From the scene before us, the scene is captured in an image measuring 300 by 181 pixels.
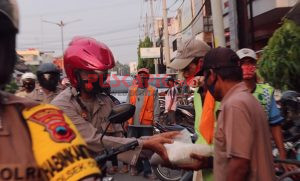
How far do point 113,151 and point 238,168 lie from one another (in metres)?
0.74

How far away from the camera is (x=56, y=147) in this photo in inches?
51.0

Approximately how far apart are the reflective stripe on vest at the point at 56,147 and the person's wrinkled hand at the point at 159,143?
4.00 ft

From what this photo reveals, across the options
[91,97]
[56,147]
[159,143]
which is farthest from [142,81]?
[56,147]

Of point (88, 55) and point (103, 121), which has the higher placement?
point (88, 55)

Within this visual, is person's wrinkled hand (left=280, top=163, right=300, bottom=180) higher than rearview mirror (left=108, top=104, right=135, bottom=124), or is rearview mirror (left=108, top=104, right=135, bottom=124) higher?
rearview mirror (left=108, top=104, right=135, bottom=124)

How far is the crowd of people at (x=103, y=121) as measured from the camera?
1.30 metres

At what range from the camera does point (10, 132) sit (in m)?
1.31

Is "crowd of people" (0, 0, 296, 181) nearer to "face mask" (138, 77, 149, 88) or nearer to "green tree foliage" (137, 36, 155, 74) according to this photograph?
"face mask" (138, 77, 149, 88)

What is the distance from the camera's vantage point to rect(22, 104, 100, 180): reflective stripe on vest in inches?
50.2

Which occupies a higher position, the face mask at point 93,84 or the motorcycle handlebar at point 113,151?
the face mask at point 93,84

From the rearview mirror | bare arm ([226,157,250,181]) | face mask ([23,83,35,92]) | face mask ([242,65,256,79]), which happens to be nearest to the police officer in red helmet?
the rearview mirror

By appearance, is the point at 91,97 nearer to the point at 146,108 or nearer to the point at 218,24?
the point at 146,108

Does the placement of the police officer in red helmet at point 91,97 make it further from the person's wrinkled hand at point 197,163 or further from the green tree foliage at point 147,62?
the green tree foliage at point 147,62

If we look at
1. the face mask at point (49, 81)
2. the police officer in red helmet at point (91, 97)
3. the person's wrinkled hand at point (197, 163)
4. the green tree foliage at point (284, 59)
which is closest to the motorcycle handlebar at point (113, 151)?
the police officer in red helmet at point (91, 97)
